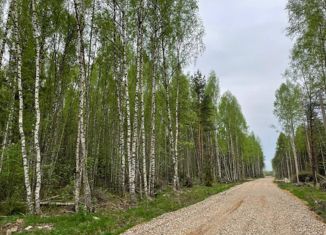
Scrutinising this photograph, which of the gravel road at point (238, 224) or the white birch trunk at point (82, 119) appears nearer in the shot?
the gravel road at point (238, 224)

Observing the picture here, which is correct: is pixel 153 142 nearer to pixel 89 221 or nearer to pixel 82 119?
pixel 82 119

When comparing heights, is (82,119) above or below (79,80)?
below

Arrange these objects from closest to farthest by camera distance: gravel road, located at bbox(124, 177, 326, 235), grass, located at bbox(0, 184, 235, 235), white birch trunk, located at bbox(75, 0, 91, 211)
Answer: gravel road, located at bbox(124, 177, 326, 235), grass, located at bbox(0, 184, 235, 235), white birch trunk, located at bbox(75, 0, 91, 211)

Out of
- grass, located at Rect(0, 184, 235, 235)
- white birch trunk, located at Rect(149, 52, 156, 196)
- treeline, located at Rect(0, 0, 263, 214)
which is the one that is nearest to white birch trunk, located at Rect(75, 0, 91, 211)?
treeline, located at Rect(0, 0, 263, 214)

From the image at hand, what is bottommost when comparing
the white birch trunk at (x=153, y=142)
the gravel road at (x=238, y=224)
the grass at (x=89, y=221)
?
the gravel road at (x=238, y=224)

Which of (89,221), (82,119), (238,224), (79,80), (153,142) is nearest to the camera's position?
(238,224)

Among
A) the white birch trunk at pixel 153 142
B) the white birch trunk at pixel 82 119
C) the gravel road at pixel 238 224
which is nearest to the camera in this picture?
the gravel road at pixel 238 224

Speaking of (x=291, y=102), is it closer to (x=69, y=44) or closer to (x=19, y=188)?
(x=69, y=44)

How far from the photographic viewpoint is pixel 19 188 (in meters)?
13.1

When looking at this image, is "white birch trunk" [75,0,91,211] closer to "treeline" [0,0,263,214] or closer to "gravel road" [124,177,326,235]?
"treeline" [0,0,263,214]

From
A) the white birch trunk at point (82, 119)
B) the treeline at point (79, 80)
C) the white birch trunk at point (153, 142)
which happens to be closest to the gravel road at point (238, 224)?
the white birch trunk at point (82, 119)

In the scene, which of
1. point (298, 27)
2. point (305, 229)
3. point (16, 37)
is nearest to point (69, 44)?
point (16, 37)

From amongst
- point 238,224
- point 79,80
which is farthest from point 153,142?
point 238,224

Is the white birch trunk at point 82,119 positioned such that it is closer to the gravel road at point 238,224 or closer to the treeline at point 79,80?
the treeline at point 79,80
